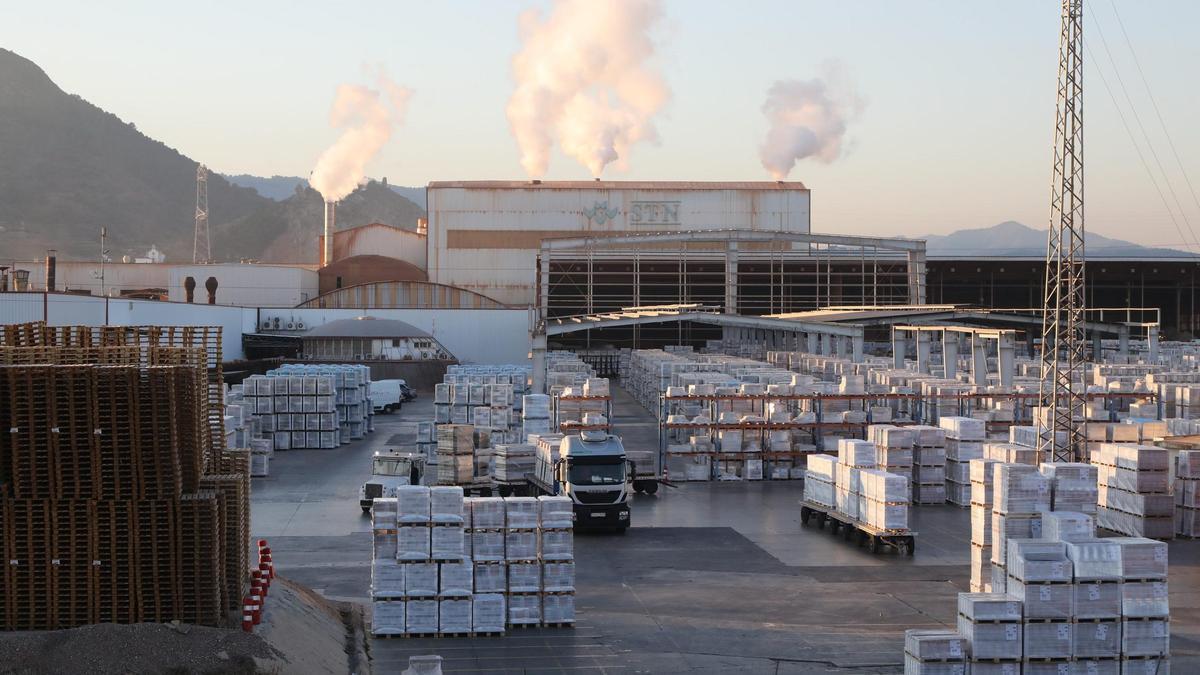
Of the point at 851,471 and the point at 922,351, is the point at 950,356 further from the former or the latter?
the point at 851,471

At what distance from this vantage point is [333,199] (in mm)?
99562

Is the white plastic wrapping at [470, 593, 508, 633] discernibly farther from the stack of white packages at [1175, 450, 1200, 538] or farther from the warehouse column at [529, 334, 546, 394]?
the warehouse column at [529, 334, 546, 394]

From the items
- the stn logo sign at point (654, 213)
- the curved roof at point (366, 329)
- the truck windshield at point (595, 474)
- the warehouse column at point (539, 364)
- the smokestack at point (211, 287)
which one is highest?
the stn logo sign at point (654, 213)

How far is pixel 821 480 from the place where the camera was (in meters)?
27.0

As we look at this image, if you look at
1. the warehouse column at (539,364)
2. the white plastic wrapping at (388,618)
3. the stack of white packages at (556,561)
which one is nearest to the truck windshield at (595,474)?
the stack of white packages at (556,561)

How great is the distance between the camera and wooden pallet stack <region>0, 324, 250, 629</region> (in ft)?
50.3

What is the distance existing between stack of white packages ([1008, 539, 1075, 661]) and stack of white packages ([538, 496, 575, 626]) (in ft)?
19.3

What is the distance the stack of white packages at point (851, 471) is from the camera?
Result: 1006 inches

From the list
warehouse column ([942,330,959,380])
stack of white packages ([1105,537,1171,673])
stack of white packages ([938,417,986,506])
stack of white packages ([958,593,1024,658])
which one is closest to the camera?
stack of white packages ([958,593,1024,658])

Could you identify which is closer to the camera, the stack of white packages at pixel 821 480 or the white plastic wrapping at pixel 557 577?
the white plastic wrapping at pixel 557 577

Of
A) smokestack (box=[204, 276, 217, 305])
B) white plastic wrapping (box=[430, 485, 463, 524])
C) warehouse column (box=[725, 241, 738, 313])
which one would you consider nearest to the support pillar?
warehouse column (box=[725, 241, 738, 313])

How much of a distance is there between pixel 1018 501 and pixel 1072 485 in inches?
48.6

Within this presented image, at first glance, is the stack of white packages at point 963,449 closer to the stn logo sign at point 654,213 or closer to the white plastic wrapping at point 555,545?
the white plastic wrapping at point 555,545

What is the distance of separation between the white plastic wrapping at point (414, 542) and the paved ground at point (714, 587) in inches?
45.2
